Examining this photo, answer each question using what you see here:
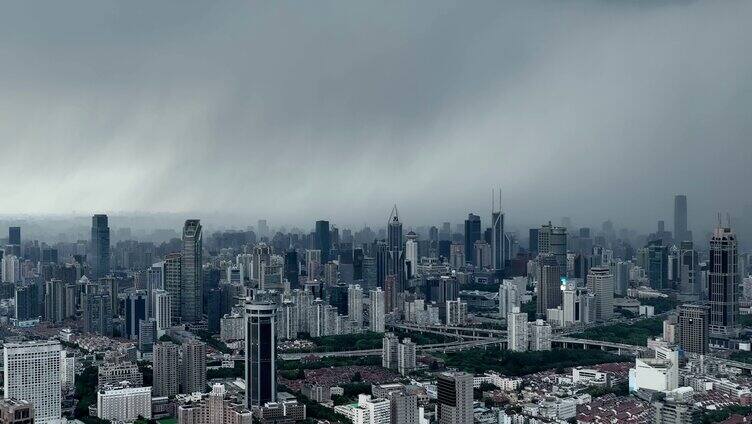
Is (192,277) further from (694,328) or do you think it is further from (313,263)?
(694,328)

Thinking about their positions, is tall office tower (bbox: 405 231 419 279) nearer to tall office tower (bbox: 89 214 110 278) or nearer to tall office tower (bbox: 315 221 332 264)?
tall office tower (bbox: 315 221 332 264)

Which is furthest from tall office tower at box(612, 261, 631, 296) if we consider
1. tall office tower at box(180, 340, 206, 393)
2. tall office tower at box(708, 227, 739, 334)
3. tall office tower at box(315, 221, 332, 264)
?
tall office tower at box(180, 340, 206, 393)

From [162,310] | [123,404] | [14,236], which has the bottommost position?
[123,404]

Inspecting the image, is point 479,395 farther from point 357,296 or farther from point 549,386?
point 357,296

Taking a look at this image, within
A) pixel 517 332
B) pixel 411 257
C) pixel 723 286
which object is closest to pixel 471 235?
pixel 411 257

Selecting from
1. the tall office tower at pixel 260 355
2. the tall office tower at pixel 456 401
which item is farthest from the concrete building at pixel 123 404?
the tall office tower at pixel 456 401
